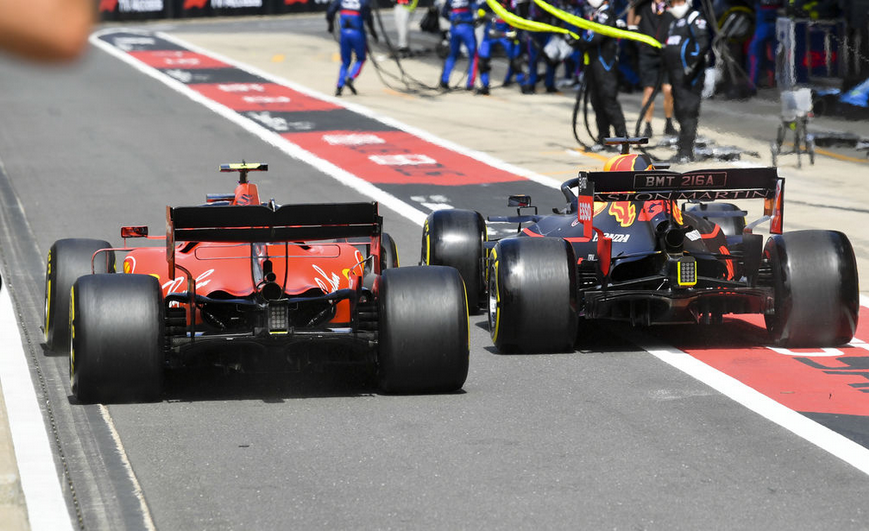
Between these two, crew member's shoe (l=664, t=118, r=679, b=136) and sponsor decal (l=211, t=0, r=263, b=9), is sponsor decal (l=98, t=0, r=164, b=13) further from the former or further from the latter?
crew member's shoe (l=664, t=118, r=679, b=136)

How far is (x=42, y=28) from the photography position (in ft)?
4.77

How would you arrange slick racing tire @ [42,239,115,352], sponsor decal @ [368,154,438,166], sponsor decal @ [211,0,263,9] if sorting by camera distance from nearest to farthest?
slick racing tire @ [42,239,115,352]
sponsor decal @ [368,154,438,166]
sponsor decal @ [211,0,263,9]

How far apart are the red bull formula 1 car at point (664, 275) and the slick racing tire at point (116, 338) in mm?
2450

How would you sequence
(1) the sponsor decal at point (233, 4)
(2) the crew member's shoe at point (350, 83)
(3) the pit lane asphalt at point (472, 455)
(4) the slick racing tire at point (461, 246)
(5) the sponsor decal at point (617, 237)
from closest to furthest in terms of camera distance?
(3) the pit lane asphalt at point (472, 455), (5) the sponsor decal at point (617, 237), (4) the slick racing tire at point (461, 246), (2) the crew member's shoe at point (350, 83), (1) the sponsor decal at point (233, 4)

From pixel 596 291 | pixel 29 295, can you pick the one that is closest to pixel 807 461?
pixel 596 291

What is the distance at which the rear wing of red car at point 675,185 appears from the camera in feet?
29.6

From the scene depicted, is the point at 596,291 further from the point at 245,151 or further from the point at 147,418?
the point at 245,151

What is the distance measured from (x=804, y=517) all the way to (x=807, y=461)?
3.02ft

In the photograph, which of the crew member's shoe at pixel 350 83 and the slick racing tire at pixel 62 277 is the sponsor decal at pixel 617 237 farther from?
the crew member's shoe at pixel 350 83

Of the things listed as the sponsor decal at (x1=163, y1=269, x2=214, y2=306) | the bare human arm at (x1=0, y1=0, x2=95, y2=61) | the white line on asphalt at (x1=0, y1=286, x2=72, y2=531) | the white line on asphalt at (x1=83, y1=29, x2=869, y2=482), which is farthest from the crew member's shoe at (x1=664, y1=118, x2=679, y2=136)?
the bare human arm at (x1=0, y1=0, x2=95, y2=61)

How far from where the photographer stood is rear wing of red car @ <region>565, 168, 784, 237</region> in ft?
29.6

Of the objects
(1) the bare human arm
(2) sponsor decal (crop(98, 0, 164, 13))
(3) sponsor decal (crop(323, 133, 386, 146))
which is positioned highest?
(1) the bare human arm

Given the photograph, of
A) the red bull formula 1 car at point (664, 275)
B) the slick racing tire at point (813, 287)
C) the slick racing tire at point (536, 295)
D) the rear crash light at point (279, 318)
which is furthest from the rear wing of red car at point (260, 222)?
the slick racing tire at point (813, 287)

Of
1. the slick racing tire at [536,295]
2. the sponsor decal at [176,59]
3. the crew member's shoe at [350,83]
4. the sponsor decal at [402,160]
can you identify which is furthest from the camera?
the sponsor decal at [176,59]
